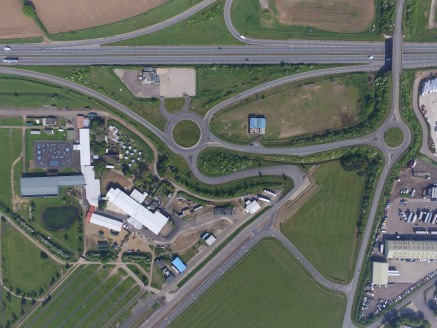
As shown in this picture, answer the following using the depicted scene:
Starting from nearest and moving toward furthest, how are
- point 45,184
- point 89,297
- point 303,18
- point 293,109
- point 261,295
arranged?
A: point 45,184, point 303,18, point 293,109, point 89,297, point 261,295

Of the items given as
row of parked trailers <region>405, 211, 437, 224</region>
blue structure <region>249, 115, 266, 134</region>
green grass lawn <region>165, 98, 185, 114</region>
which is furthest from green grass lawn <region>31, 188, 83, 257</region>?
row of parked trailers <region>405, 211, 437, 224</region>

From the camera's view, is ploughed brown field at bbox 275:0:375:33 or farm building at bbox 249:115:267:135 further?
ploughed brown field at bbox 275:0:375:33

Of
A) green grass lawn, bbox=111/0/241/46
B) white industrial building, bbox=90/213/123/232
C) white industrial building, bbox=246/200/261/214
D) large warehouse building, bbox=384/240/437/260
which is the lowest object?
large warehouse building, bbox=384/240/437/260

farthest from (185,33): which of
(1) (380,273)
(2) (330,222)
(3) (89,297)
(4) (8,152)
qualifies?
(1) (380,273)

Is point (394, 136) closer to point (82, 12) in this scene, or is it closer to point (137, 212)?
point (137, 212)

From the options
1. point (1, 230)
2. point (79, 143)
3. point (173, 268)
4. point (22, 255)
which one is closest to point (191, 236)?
point (173, 268)

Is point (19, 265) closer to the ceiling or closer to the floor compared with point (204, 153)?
closer to the floor

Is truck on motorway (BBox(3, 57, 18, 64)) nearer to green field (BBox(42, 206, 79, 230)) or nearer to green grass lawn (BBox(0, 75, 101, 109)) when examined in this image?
green grass lawn (BBox(0, 75, 101, 109))
